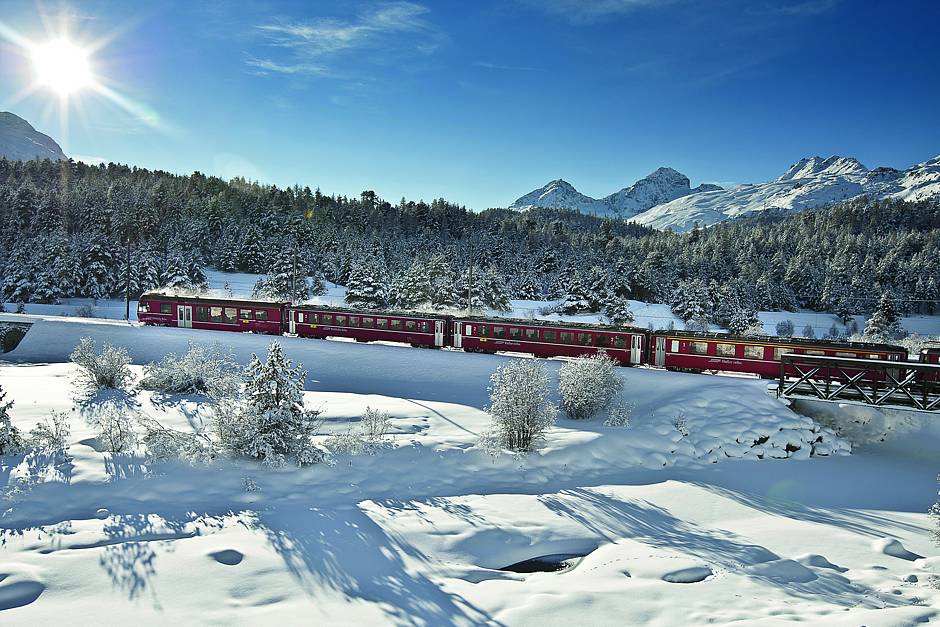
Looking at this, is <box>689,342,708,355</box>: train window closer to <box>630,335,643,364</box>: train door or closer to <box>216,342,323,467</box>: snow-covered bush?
<box>630,335,643,364</box>: train door

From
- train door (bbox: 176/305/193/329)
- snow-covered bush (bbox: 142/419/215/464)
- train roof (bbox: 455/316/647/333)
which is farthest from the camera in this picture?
train door (bbox: 176/305/193/329)

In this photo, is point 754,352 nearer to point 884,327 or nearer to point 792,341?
point 792,341

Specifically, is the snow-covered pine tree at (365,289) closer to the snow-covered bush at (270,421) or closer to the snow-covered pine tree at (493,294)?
the snow-covered pine tree at (493,294)

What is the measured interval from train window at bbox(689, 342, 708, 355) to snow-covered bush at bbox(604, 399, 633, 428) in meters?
5.65

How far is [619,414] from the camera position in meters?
20.0

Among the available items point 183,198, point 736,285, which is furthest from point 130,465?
point 183,198

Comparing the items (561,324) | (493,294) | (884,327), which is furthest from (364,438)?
(884,327)

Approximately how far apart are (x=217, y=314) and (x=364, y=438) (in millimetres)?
20930

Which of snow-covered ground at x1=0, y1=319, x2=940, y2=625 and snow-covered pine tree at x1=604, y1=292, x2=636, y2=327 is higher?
snow-covered pine tree at x1=604, y1=292, x2=636, y2=327

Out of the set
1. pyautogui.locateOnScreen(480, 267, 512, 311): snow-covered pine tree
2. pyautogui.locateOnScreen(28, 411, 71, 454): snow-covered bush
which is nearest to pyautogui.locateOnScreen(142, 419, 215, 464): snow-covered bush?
pyautogui.locateOnScreen(28, 411, 71, 454): snow-covered bush

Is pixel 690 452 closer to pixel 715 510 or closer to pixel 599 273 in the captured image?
pixel 715 510

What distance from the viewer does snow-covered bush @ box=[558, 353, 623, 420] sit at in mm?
20281

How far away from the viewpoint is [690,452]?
59.8 ft

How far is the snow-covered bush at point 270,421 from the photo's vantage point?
14.6 metres
